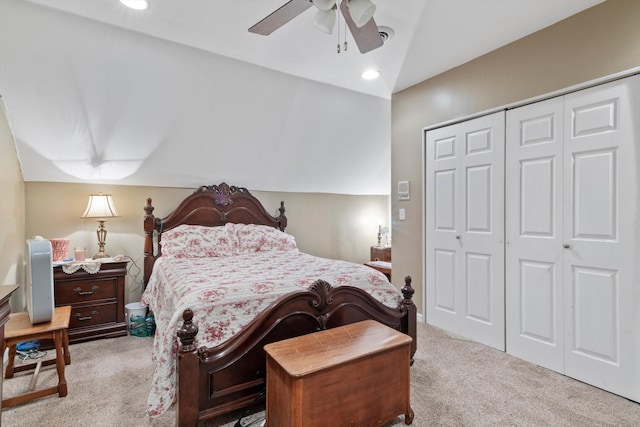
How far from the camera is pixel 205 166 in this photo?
398 cm

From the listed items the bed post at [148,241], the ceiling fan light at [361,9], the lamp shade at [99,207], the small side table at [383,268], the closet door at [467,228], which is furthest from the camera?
the small side table at [383,268]

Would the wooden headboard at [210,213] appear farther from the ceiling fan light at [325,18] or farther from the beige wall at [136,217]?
the ceiling fan light at [325,18]

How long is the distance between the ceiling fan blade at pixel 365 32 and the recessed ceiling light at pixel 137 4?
4.64 feet

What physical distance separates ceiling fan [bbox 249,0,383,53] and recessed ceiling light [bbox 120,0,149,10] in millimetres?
885

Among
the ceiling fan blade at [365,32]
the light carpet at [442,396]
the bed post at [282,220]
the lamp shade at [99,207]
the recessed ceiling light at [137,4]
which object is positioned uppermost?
the recessed ceiling light at [137,4]

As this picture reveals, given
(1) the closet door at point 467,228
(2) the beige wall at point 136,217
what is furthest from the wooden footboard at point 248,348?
(2) the beige wall at point 136,217

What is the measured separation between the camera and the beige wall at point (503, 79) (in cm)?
220

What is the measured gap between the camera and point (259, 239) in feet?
12.9

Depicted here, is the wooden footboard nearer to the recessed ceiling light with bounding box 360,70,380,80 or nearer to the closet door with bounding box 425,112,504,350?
the closet door with bounding box 425,112,504,350

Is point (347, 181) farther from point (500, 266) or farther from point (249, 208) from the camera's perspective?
point (500, 266)

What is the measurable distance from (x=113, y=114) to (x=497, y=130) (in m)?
3.51

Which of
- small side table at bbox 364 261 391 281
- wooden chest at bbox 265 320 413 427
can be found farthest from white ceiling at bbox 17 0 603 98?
small side table at bbox 364 261 391 281

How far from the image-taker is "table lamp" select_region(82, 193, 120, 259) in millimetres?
3279

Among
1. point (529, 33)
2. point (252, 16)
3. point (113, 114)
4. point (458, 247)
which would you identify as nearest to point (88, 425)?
point (113, 114)
